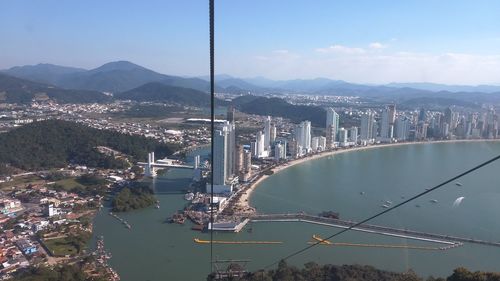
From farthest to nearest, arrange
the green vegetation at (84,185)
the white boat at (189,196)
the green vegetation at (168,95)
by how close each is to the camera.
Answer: the green vegetation at (168,95) → the green vegetation at (84,185) → the white boat at (189,196)

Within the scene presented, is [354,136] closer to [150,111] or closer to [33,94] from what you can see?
[150,111]

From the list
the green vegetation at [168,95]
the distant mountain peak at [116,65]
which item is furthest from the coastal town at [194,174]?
the distant mountain peak at [116,65]

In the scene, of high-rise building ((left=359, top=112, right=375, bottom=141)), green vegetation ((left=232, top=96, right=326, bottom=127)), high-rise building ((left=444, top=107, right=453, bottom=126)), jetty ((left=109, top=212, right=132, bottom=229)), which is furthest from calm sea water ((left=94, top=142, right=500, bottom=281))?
green vegetation ((left=232, top=96, right=326, bottom=127))

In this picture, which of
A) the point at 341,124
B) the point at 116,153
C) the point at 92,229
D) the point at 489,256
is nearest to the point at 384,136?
the point at 341,124

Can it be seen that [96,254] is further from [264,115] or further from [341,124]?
[264,115]

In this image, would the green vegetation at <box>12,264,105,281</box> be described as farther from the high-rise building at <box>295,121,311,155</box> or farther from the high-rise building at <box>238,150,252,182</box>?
the high-rise building at <box>295,121,311,155</box>

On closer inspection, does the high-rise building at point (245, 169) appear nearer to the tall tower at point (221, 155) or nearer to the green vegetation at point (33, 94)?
the tall tower at point (221, 155)

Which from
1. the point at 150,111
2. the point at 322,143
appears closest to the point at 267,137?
the point at 322,143
